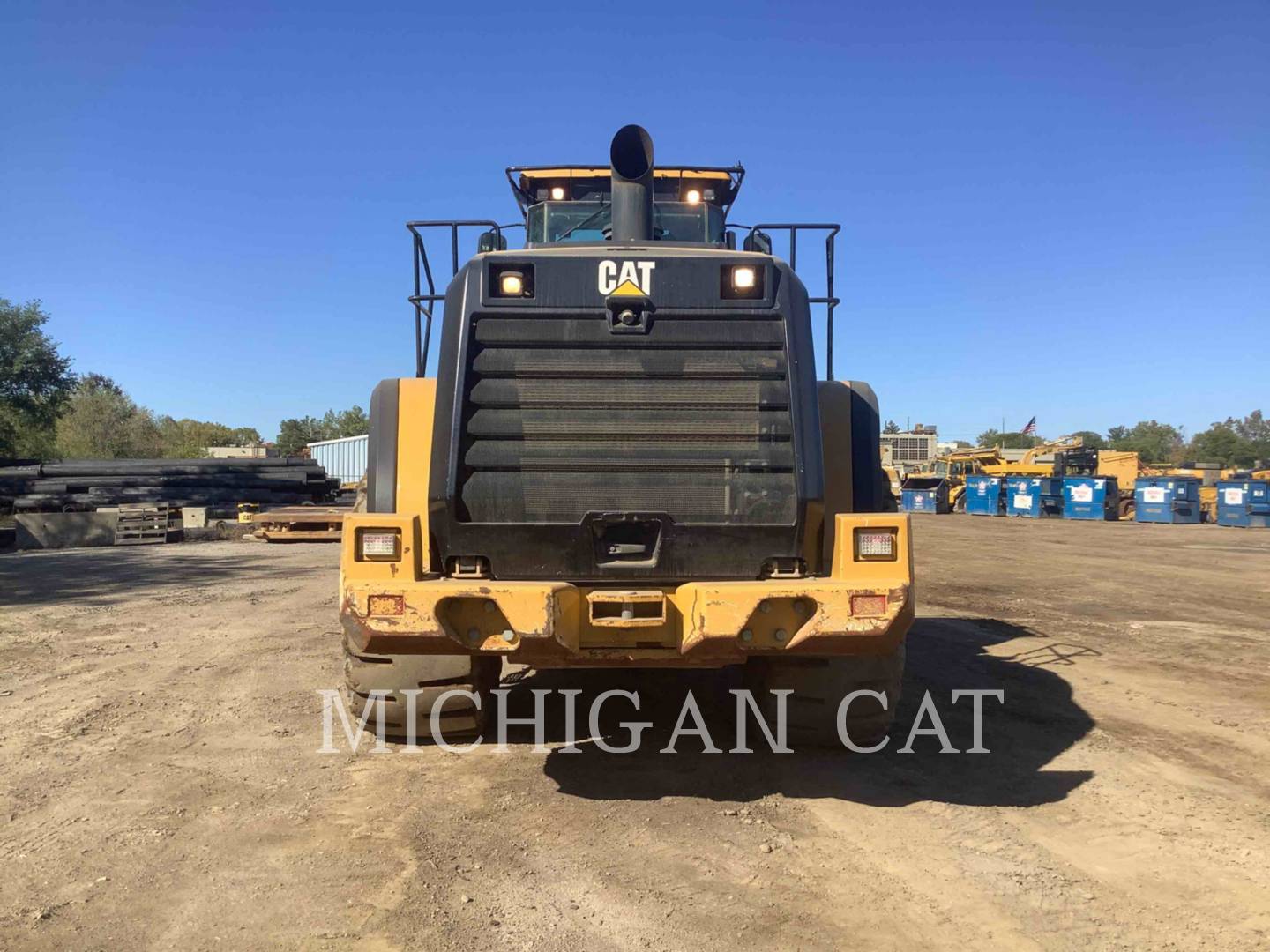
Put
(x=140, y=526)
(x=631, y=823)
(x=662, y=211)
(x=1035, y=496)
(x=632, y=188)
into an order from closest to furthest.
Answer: (x=631, y=823) < (x=632, y=188) < (x=662, y=211) < (x=140, y=526) < (x=1035, y=496)

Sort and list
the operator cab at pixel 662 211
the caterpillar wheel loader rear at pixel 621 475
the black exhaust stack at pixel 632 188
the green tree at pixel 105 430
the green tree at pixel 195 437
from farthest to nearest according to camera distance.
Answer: the green tree at pixel 195 437
the green tree at pixel 105 430
the operator cab at pixel 662 211
the black exhaust stack at pixel 632 188
the caterpillar wheel loader rear at pixel 621 475

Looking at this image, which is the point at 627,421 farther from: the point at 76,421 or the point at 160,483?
the point at 76,421

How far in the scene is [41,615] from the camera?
33.4ft

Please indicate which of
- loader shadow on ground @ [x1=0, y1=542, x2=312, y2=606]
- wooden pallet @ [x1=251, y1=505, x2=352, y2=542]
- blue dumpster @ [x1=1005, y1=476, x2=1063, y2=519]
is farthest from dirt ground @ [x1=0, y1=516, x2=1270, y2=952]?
blue dumpster @ [x1=1005, y1=476, x2=1063, y2=519]

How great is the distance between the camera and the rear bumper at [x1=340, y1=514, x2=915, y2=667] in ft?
12.6

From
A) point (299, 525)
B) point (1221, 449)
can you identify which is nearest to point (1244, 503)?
point (299, 525)

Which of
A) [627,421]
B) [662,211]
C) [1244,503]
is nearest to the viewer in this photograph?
[627,421]

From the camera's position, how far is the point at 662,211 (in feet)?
22.9

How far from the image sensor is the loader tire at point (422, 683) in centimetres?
465

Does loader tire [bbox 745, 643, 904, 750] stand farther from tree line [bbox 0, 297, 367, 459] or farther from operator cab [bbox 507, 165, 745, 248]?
tree line [bbox 0, 297, 367, 459]

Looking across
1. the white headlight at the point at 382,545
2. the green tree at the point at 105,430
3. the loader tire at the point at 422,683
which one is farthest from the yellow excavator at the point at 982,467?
the green tree at the point at 105,430

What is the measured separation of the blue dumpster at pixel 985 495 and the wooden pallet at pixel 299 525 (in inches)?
1177

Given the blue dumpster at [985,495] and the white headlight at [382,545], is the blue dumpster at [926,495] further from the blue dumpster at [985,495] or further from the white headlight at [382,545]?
the white headlight at [382,545]

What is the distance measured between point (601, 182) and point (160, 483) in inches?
804
